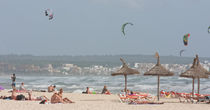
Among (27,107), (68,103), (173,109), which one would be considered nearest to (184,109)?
(173,109)

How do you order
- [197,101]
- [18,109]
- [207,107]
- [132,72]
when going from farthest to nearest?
[132,72], [197,101], [207,107], [18,109]

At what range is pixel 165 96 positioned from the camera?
18297 mm

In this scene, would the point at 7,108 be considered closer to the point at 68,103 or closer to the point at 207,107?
the point at 68,103

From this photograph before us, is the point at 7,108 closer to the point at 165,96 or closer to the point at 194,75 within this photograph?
the point at 194,75

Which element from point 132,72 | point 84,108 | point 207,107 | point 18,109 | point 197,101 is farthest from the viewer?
point 132,72

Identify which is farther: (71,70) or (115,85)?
(71,70)

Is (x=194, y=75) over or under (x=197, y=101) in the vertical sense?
over

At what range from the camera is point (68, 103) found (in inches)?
527

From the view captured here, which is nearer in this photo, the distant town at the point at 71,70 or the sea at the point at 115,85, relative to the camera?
the sea at the point at 115,85

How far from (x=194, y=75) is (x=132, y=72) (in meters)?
3.00

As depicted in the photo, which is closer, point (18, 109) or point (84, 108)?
point (18, 109)

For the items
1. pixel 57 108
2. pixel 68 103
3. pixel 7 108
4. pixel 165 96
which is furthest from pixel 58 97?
pixel 165 96

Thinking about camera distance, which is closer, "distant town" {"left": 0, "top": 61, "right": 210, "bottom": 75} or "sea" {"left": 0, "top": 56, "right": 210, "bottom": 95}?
"sea" {"left": 0, "top": 56, "right": 210, "bottom": 95}

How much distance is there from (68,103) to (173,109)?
140 inches
